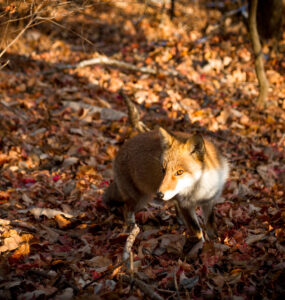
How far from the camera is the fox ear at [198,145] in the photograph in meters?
4.58

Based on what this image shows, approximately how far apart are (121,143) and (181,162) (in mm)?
3666

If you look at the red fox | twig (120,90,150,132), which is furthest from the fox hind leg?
twig (120,90,150,132)

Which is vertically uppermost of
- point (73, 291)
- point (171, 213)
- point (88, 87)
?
point (88, 87)

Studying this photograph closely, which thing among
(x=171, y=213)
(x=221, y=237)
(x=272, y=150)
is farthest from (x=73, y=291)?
(x=272, y=150)

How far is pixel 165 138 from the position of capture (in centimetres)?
488

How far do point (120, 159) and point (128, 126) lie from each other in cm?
273

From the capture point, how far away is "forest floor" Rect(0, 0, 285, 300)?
13.0ft

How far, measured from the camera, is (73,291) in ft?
12.0

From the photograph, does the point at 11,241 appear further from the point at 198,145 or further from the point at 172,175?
the point at 198,145

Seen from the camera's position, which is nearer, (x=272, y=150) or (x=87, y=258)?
(x=87, y=258)

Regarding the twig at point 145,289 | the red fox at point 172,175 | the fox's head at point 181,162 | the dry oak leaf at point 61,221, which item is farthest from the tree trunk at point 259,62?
the twig at point 145,289

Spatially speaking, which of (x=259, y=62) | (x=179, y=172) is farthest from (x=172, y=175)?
(x=259, y=62)

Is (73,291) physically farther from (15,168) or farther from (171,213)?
(15,168)

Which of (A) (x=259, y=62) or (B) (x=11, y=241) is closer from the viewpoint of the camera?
(B) (x=11, y=241)
